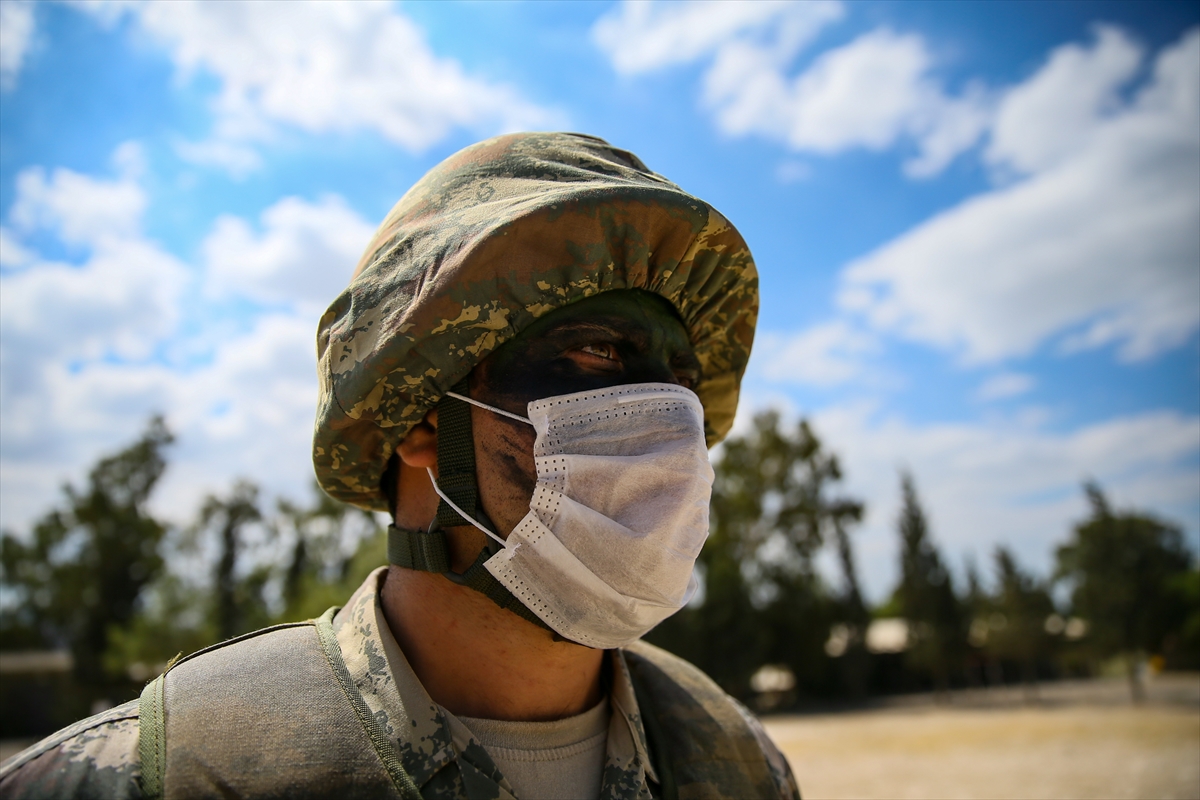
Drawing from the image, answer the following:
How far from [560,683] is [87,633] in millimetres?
48236

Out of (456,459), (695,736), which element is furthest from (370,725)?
(695,736)

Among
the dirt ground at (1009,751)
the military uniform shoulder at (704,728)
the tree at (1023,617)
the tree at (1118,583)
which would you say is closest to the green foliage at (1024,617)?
the tree at (1023,617)

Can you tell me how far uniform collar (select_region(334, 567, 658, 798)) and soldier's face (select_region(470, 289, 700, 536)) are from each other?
482 mm

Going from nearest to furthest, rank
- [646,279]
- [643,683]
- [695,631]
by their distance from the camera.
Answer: [646,279], [643,683], [695,631]

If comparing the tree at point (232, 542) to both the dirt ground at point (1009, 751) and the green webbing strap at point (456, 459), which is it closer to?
the dirt ground at point (1009, 751)

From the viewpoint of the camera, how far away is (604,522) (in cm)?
208

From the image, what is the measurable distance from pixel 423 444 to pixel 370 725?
830 millimetres

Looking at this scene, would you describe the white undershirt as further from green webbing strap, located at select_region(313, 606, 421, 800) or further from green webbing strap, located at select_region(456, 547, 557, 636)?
green webbing strap, located at select_region(456, 547, 557, 636)

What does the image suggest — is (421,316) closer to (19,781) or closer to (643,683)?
(19,781)

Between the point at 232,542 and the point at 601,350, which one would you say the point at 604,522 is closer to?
the point at 601,350

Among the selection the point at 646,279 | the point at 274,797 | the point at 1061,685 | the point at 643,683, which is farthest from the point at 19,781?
the point at 1061,685

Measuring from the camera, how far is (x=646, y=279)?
2.42 m

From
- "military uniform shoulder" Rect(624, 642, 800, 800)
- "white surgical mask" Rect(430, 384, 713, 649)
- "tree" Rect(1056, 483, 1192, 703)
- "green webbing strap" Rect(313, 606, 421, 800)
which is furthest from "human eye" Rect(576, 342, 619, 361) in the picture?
"tree" Rect(1056, 483, 1192, 703)

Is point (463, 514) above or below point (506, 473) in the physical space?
below
